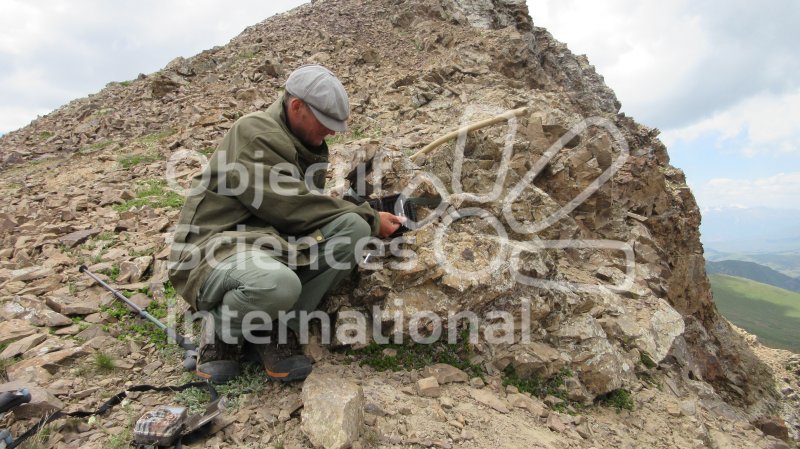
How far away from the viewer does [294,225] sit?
3596 millimetres

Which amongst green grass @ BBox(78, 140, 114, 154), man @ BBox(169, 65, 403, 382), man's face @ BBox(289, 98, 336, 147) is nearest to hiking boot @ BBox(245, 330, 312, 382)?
man @ BBox(169, 65, 403, 382)

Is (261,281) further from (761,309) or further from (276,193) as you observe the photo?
(761,309)

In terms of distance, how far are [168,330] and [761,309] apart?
217917mm

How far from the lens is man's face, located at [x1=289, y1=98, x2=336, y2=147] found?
11.8 ft

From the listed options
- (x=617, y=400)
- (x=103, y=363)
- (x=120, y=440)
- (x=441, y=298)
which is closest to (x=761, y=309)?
(x=617, y=400)

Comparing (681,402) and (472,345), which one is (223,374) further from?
(681,402)

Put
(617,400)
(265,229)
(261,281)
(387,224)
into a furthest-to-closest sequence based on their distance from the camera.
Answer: (617,400) < (387,224) < (265,229) < (261,281)

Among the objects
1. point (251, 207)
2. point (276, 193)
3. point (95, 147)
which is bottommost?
point (251, 207)

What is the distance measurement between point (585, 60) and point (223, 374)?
86.3 ft

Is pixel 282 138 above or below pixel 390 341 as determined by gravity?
above

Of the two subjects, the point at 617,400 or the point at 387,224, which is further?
the point at 617,400

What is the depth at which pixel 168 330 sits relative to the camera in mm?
4402

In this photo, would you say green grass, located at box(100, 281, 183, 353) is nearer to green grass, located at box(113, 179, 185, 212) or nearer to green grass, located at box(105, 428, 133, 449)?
green grass, located at box(105, 428, 133, 449)

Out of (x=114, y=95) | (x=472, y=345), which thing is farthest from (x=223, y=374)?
(x=114, y=95)
